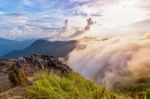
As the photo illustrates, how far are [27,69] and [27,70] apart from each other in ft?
0.44

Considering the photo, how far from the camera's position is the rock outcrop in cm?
2186

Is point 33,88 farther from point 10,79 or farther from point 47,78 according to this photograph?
point 10,79

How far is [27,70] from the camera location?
22703mm

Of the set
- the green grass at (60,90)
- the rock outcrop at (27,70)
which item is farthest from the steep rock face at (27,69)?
the green grass at (60,90)

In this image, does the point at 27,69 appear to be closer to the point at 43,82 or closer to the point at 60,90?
the point at 43,82

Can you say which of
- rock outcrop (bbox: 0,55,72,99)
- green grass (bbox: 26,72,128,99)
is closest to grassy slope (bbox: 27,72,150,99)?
green grass (bbox: 26,72,128,99)

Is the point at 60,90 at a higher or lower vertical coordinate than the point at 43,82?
lower

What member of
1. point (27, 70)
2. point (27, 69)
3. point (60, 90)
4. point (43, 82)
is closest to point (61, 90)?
point (60, 90)

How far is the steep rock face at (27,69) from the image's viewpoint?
21.9 m

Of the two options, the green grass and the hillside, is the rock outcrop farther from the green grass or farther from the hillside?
the green grass

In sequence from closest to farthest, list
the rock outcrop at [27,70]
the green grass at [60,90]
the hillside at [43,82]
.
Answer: the green grass at [60,90] → the hillside at [43,82] → the rock outcrop at [27,70]

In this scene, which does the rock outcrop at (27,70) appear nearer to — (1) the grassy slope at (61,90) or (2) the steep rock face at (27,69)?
(2) the steep rock face at (27,69)

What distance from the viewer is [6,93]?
2009 centimetres

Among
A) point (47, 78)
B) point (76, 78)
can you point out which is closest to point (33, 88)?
point (47, 78)
